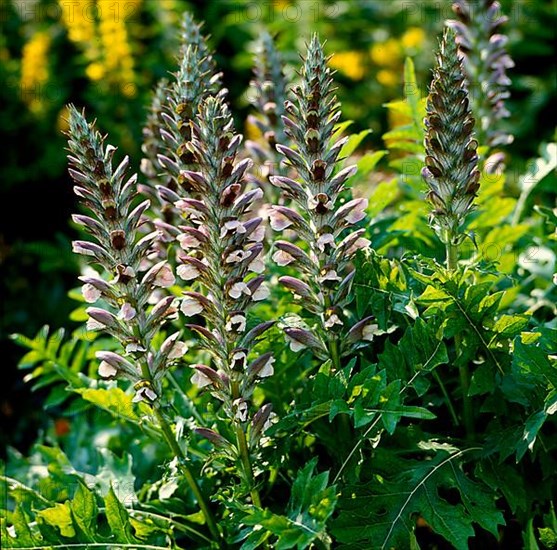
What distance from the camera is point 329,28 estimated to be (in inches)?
322

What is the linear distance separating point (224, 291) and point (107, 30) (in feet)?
16.3

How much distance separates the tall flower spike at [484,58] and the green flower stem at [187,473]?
1951 mm

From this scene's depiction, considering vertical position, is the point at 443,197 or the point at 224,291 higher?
the point at 443,197

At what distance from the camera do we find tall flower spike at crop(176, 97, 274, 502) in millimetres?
2398

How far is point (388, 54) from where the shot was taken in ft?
25.5

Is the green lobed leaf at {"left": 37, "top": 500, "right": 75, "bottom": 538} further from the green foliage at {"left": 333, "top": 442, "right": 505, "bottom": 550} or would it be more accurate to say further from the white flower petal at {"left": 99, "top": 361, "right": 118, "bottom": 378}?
the green foliage at {"left": 333, "top": 442, "right": 505, "bottom": 550}

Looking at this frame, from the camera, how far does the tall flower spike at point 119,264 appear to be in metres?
2.41

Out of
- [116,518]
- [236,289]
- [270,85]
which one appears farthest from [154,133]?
[116,518]

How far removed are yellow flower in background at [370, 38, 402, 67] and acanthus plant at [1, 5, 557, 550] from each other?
193 inches

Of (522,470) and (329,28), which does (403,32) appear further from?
(522,470)

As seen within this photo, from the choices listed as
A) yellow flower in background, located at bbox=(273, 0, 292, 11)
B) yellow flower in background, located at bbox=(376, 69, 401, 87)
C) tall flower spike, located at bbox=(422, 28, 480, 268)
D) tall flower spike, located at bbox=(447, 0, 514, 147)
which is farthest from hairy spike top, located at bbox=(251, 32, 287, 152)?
yellow flower in background, located at bbox=(273, 0, 292, 11)

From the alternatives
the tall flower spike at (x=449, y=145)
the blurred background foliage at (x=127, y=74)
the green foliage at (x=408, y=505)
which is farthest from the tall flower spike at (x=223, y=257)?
the blurred background foliage at (x=127, y=74)

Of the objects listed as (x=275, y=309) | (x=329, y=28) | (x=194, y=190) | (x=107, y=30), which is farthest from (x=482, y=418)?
(x=329, y=28)

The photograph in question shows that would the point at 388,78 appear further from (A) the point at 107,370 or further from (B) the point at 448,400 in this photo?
(A) the point at 107,370
